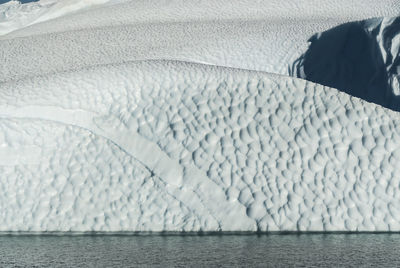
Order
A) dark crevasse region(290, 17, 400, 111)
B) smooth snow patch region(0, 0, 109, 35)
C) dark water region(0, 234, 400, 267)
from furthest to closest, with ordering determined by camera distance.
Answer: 1. smooth snow patch region(0, 0, 109, 35)
2. dark crevasse region(290, 17, 400, 111)
3. dark water region(0, 234, 400, 267)

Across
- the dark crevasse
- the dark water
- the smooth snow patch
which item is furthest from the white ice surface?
the smooth snow patch

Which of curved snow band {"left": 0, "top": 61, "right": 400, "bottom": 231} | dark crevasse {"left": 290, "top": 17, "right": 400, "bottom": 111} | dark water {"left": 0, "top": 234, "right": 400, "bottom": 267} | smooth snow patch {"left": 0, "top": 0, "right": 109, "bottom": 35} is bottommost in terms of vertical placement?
dark water {"left": 0, "top": 234, "right": 400, "bottom": 267}

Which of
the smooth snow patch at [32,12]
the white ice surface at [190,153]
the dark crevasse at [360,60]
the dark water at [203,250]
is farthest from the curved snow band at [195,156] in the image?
the smooth snow patch at [32,12]

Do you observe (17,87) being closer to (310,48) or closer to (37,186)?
(37,186)

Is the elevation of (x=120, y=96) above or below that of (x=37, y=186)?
above

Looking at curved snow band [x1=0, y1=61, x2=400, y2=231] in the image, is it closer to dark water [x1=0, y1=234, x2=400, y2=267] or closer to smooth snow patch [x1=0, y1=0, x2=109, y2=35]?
dark water [x1=0, y1=234, x2=400, y2=267]

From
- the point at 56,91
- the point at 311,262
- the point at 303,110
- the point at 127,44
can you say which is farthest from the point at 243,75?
the point at 127,44

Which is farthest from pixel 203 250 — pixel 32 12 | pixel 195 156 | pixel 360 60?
pixel 32 12
